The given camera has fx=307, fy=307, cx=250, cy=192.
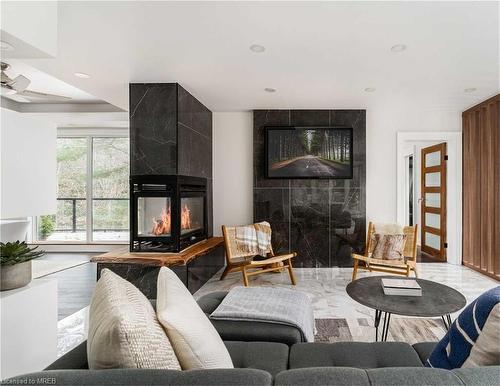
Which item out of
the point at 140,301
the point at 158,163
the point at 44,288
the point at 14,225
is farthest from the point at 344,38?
the point at 14,225

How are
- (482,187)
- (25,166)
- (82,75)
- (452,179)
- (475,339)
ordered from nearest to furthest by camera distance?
1. (475,339)
2. (25,166)
3. (82,75)
4. (482,187)
5. (452,179)

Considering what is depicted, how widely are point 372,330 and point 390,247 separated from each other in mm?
1681

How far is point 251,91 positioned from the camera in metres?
3.87

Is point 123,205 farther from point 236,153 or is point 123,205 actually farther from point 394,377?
point 394,377

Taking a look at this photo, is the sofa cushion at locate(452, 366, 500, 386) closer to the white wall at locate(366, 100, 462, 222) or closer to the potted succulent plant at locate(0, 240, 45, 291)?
the potted succulent plant at locate(0, 240, 45, 291)

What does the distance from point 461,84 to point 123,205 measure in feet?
19.1

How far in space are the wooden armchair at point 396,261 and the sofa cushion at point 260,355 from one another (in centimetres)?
257

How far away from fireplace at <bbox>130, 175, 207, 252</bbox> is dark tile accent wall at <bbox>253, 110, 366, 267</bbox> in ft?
5.71

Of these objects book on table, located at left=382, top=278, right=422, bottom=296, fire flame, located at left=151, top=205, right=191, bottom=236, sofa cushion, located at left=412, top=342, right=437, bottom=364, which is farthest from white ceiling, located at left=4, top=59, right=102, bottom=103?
sofa cushion, located at left=412, top=342, right=437, bottom=364

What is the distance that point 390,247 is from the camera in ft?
12.8

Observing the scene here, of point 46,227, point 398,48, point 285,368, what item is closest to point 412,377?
point 285,368

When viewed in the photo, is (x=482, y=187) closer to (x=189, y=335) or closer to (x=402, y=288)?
(x=402, y=288)

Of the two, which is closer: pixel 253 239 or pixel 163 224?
pixel 163 224

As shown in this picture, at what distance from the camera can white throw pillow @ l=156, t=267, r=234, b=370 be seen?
98 centimetres
